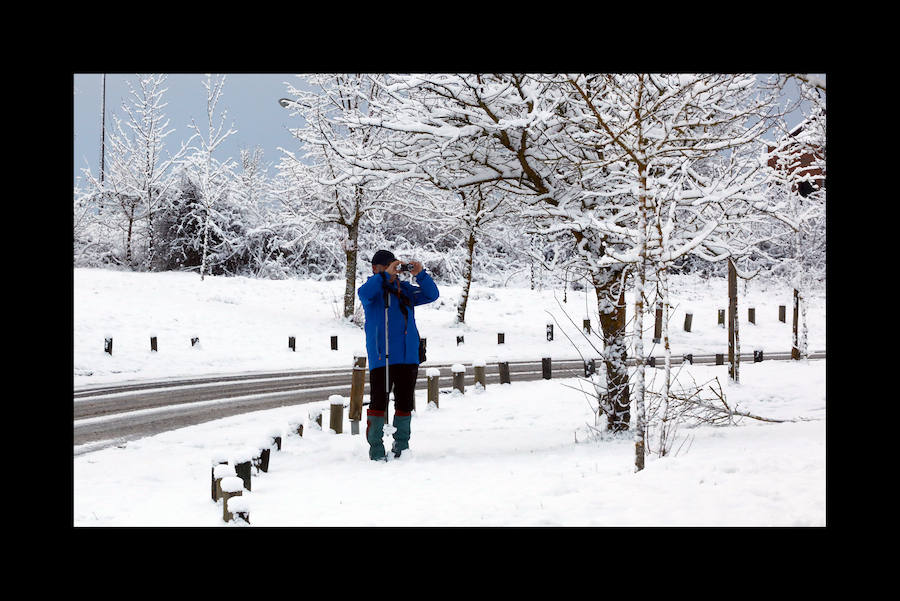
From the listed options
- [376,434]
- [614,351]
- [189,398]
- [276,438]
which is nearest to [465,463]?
[376,434]

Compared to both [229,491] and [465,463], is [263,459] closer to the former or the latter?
[229,491]

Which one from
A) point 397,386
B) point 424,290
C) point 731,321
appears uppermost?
point 424,290

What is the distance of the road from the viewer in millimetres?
7965

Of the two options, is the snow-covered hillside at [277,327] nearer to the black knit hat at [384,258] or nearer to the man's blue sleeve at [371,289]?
the black knit hat at [384,258]

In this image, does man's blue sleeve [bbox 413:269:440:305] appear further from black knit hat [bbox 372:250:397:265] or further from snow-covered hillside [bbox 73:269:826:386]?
snow-covered hillside [bbox 73:269:826:386]

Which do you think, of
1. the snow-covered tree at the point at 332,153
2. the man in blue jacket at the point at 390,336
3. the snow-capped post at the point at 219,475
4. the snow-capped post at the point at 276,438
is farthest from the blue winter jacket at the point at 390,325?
the snow-covered tree at the point at 332,153

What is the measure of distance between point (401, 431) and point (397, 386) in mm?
475

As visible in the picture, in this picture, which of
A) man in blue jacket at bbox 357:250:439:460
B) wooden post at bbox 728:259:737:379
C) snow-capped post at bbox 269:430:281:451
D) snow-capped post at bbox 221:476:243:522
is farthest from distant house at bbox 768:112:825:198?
snow-capped post at bbox 221:476:243:522

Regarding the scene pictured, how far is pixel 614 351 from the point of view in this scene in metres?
7.79

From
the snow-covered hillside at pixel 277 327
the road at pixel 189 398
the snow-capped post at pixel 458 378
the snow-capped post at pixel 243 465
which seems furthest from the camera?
the snow-covered hillside at pixel 277 327

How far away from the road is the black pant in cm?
322

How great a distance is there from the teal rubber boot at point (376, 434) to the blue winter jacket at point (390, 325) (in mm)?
440

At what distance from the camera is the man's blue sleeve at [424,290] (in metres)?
6.04
